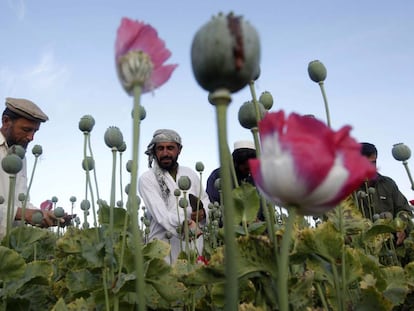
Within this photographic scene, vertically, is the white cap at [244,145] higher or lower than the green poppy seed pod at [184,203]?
higher

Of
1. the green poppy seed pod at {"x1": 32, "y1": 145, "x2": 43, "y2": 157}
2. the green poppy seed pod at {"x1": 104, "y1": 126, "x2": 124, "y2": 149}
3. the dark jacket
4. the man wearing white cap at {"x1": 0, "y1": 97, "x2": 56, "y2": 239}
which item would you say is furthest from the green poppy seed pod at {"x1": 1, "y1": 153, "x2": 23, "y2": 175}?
the dark jacket

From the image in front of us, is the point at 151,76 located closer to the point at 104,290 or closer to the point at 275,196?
the point at 275,196

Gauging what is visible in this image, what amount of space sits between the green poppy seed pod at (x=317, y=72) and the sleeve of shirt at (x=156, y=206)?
75.7 inches

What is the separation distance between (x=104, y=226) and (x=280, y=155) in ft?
2.83

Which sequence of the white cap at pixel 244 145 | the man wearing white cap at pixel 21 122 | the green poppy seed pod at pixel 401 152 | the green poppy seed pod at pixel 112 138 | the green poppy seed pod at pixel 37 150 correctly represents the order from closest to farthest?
the green poppy seed pod at pixel 112 138 < the green poppy seed pod at pixel 401 152 < the green poppy seed pod at pixel 37 150 < the man wearing white cap at pixel 21 122 < the white cap at pixel 244 145

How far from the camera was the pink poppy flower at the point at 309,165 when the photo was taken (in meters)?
0.58

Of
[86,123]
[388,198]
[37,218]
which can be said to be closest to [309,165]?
[86,123]

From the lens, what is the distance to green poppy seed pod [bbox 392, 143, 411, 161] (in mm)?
1595

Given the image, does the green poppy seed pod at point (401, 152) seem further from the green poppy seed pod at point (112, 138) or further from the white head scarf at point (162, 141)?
the white head scarf at point (162, 141)

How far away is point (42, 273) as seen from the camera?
137cm

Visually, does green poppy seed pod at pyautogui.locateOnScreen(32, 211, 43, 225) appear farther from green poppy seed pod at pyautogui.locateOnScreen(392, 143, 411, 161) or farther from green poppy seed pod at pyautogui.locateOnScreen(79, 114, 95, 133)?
green poppy seed pod at pyautogui.locateOnScreen(392, 143, 411, 161)

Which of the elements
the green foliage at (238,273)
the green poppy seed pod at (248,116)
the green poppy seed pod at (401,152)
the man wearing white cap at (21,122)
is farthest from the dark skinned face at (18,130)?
the green poppy seed pod at (248,116)

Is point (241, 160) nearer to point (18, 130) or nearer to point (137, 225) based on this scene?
point (18, 130)

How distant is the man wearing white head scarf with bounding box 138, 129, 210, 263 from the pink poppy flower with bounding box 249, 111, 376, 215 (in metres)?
2.37
